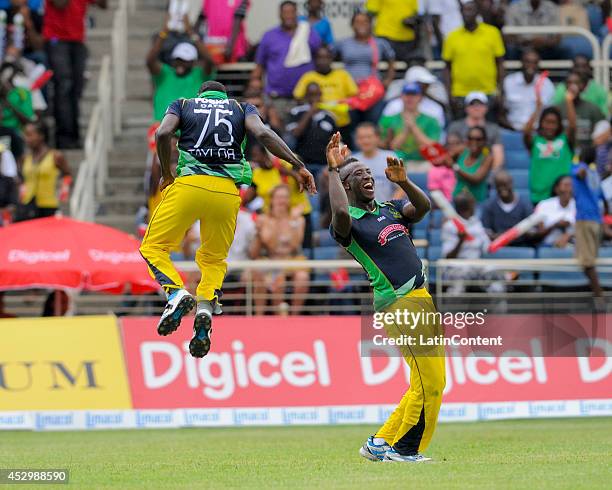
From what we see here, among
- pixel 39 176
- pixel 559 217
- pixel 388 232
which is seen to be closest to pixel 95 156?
pixel 39 176

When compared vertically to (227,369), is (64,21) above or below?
above

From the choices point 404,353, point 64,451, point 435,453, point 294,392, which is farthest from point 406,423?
point 294,392

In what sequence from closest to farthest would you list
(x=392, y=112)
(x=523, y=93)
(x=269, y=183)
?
(x=269, y=183) < (x=392, y=112) < (x=523, y=93)

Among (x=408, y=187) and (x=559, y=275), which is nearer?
(x=408, y=187)

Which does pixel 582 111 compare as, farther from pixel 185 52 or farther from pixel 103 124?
pixel 103 124

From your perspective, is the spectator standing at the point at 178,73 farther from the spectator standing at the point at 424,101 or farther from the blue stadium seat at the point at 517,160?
the blue stadium seat at the point at 517,160

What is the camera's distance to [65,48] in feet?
75.3

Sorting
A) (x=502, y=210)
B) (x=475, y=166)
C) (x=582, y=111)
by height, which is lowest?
(x=502, y=210)

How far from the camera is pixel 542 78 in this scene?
22609 mm

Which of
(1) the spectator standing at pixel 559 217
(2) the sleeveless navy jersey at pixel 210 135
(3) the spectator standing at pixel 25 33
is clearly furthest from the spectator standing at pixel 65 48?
(2) the sleeveless navy jersey at pixel 210 135

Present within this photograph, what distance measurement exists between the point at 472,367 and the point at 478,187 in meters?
3.70

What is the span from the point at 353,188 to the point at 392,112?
10.5m

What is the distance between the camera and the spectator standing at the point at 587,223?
Answer: 19000 mm

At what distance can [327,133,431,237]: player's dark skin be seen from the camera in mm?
11023
